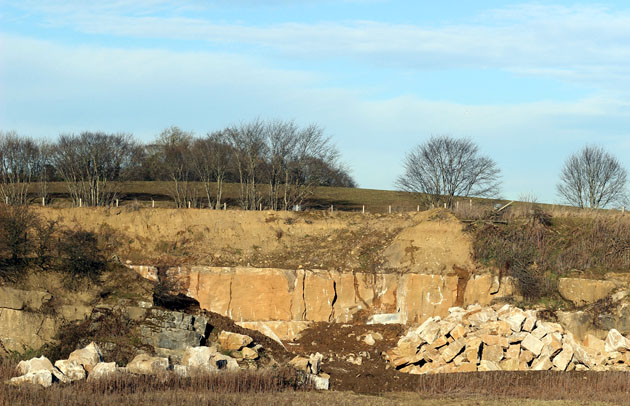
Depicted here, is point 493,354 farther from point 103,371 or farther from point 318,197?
point 318,197

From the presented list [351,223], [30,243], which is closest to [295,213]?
[351,223]

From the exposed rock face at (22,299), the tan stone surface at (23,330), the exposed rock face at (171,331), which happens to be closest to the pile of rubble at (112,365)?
the exposed rock face at (171,331)

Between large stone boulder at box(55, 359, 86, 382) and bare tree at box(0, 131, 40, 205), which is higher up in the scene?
bare tree at box(0, 131, 40, 205)

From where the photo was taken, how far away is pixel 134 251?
4425 cm

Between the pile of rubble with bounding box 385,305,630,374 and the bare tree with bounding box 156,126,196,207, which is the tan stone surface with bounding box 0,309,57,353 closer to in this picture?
the pile of rubble with bounding box 385,305,630,374

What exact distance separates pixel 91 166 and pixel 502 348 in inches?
1572

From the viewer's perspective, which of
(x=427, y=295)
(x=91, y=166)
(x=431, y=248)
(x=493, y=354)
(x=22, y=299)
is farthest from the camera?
(x=91, y=166)

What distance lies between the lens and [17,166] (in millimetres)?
64375

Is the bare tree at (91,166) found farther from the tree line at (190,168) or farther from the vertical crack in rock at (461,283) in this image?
the vertical crack in rock at (461,283)

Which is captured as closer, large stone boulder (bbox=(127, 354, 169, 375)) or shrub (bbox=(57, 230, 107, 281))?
large stone boulder (bbox=(127, 354, 169, 375))

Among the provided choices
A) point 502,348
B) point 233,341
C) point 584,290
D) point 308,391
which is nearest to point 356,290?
point 502,348

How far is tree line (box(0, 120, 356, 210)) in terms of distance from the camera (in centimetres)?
5866

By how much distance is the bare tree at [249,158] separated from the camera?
58444 mm

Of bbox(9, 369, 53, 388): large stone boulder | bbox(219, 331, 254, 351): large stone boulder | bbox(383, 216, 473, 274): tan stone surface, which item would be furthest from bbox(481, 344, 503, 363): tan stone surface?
bbox(9, 369, 53, 388): large stone boulder
